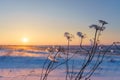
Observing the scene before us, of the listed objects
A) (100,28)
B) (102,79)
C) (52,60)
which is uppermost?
(100,28)

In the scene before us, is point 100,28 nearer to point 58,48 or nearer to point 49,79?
point 58,48

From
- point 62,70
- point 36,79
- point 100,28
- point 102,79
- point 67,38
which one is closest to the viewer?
point 100,28

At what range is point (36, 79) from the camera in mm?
8266

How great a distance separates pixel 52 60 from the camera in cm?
290

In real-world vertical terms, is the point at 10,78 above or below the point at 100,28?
below

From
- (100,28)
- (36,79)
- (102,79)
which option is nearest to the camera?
(100,28)

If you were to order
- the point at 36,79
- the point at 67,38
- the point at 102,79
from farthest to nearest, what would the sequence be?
→ the point at 102,79, the point at 36,79, the point at 67,38

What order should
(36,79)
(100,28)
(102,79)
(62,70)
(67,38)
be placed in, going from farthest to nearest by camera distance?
(62,70)
(102,79)
(36,79)
(67,38)
(100,28)

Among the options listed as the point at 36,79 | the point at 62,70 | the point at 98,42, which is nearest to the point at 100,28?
the point at 98,42

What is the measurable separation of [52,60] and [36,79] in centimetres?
543

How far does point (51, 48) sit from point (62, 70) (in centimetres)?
761

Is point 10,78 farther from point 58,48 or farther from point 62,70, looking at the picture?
point 58,48

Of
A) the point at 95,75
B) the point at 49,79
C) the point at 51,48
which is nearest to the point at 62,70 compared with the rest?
the point at 95,75

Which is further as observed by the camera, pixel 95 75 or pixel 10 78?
pixel 95 75
